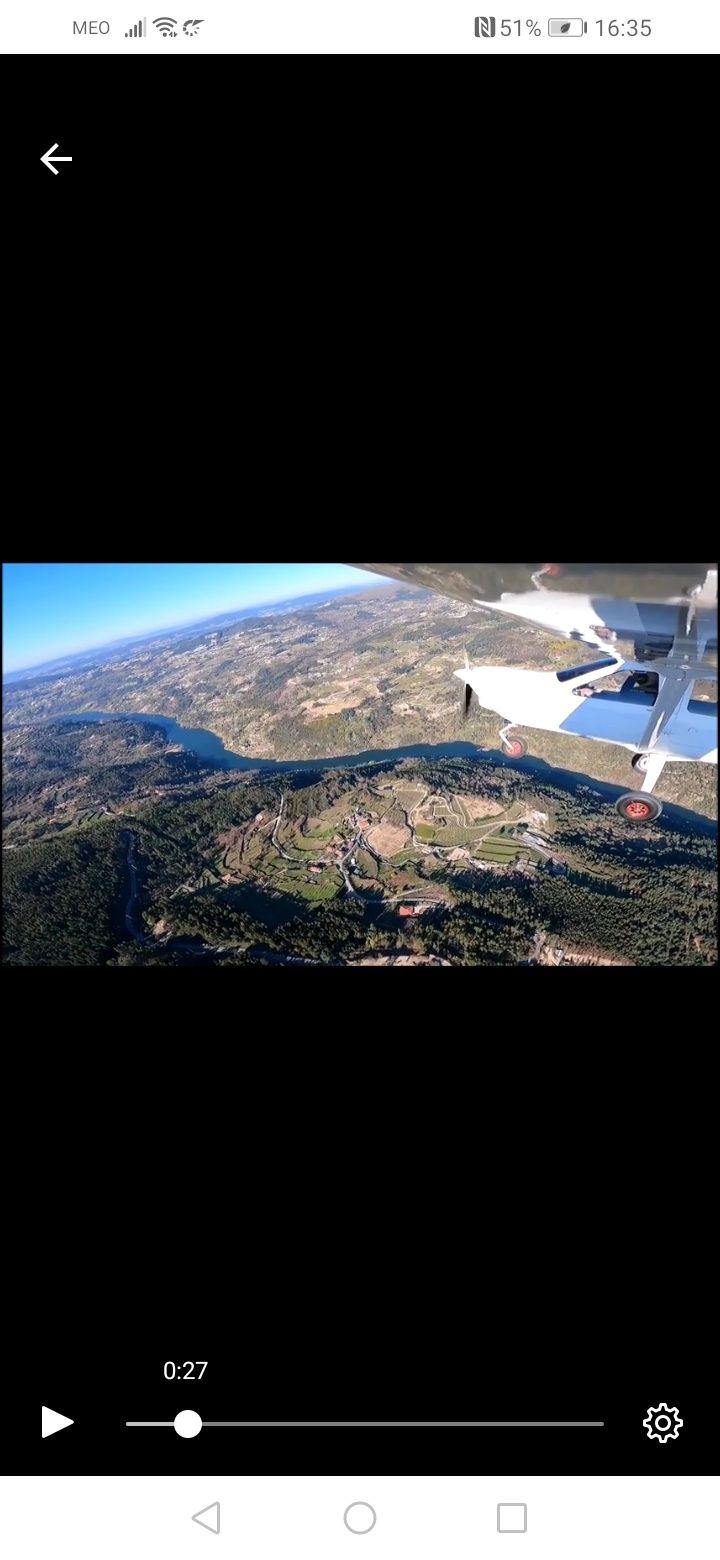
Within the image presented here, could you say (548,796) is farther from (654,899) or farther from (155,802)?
(155,802)

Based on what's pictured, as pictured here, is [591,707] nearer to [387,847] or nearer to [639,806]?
[639,806]

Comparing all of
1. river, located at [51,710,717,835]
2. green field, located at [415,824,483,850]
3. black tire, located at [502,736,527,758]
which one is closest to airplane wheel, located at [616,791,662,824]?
river, located at [51,710,717,835]

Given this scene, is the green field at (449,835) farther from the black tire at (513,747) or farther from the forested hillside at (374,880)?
the black tire at (513,747)

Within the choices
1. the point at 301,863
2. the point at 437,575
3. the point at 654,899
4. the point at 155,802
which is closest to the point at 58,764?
the point at 155,802

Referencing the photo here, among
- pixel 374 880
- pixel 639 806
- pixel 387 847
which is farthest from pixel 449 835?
pixel 639 806

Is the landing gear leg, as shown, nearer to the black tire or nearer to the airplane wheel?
the airplane wheel
